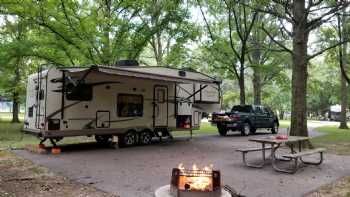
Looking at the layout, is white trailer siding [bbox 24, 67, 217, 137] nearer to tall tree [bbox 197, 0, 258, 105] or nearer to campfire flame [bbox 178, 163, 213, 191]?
campfire flame [bbox 178, 163, 213, 191]

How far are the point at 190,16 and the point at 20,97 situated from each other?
15.1 metres

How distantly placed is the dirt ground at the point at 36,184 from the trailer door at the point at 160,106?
6.00 meters

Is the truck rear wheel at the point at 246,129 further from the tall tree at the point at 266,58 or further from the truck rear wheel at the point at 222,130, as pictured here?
the tall tree at the point at 266,58

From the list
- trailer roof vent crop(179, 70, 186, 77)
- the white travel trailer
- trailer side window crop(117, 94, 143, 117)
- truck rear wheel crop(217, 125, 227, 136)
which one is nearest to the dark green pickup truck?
truck rear wheel crop(217, 125, 227, 136)

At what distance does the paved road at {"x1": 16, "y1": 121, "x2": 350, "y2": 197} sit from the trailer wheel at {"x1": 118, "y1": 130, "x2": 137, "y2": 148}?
684mm

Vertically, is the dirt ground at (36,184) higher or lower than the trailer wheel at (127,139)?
lower

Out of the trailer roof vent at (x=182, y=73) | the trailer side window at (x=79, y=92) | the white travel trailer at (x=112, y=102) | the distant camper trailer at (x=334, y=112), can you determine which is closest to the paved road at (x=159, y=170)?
the white travel trailer at (x=112, y=102)

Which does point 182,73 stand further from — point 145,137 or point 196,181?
point 196,181

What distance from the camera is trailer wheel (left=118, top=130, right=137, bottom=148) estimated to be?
12.8 metres

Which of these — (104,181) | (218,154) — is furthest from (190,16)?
(104,181)

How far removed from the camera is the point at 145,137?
1361 cm

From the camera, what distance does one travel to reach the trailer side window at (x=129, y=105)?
12781mm

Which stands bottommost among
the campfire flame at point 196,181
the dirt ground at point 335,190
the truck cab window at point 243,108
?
the dirt ground at point 335,190

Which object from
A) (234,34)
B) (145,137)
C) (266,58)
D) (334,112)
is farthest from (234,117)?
(334,112)
